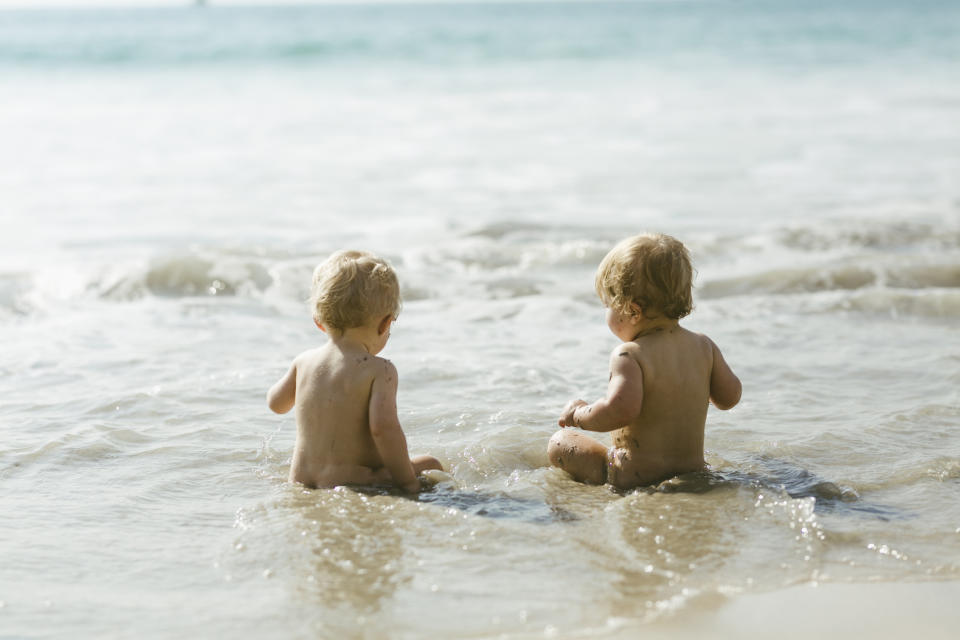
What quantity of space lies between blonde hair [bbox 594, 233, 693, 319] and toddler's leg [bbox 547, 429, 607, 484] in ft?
1.81

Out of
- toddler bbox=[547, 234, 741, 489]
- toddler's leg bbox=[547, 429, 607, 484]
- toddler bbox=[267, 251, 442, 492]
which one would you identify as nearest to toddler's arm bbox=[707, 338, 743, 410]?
toddler bbox=[547, 234, 741, 489]

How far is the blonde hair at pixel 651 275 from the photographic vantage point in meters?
3.63

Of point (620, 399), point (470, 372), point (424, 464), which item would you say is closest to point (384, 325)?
point (424, 464)

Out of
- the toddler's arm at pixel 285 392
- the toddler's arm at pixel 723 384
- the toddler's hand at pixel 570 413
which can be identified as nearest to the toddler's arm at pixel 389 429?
the toddler's arm at pixel 285 392

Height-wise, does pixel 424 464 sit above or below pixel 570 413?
below

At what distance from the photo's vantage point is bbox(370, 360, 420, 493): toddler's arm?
359 centimetres

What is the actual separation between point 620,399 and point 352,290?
1.01 m

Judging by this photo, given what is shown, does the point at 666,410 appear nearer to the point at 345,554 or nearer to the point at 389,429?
the point at 389,429

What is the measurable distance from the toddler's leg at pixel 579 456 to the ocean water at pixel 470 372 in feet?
0.31

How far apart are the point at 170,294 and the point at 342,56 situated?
30.3 meters

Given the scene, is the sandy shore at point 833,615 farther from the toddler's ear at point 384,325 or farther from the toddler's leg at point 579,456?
the toddler's ear at point 384,325

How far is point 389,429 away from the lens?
3604mm

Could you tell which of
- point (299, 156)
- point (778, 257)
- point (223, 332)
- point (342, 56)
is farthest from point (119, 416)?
point (342, 56)

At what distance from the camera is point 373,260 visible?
12.0 ft
